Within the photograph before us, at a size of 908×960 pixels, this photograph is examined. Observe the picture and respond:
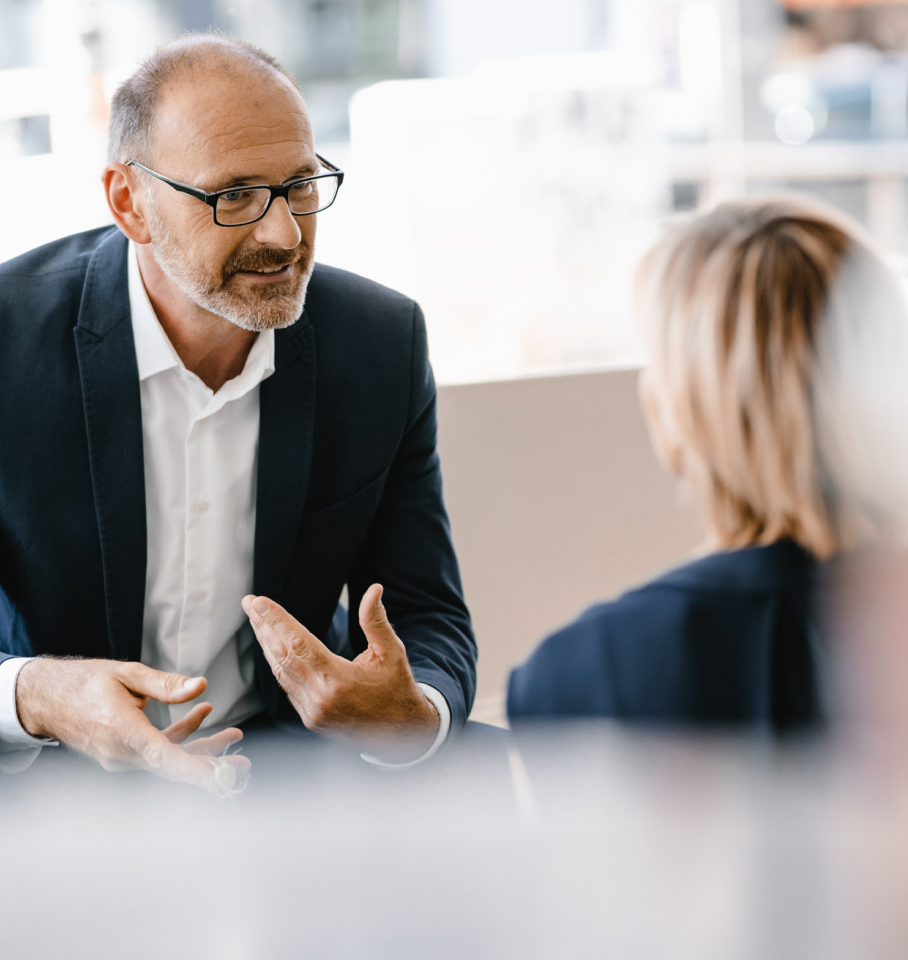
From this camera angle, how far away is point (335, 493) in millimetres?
1396

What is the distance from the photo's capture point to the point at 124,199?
4.33 ft

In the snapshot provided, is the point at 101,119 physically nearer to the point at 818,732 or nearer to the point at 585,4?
the point at 585,4

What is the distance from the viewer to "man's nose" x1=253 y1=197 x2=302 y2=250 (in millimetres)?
1254

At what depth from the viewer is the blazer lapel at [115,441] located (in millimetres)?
1279

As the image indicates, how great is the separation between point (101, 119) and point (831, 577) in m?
1.84

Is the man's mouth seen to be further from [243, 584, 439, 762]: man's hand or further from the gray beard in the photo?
[243, 584, 439, 762]: man's hand

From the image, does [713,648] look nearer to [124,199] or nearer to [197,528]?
[197,528]

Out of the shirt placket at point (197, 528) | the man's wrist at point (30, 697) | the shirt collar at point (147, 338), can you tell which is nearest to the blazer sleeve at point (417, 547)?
the shirt placket at point (197, 528)

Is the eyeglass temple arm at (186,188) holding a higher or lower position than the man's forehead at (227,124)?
lower

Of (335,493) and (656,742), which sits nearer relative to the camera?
(656,742)

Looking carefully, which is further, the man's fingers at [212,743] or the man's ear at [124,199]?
the man's ear at [124,199]

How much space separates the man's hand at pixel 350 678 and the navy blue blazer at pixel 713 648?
0.34m

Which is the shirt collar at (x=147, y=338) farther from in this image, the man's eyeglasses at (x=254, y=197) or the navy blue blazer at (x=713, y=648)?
the navy blue blazer at (x=713, y=648)

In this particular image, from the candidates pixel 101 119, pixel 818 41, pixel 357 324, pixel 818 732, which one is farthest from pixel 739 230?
pixel 818 41
